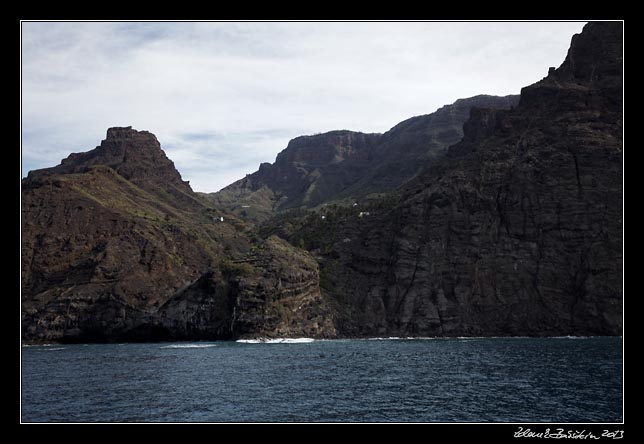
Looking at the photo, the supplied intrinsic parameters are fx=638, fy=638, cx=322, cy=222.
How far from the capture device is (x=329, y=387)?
266ft

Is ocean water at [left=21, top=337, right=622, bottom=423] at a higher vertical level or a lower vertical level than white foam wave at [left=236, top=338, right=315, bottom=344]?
higher

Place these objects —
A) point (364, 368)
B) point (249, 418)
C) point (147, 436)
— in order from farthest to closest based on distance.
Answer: point (364, 368) → point (249, 418) → point (147, 436)

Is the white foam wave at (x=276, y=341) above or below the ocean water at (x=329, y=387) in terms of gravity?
below

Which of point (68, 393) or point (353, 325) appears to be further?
point (353, 325)

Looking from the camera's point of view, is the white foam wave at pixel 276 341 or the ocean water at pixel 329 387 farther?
the white foam wave at pixel 276 341

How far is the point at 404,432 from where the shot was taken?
136 feet

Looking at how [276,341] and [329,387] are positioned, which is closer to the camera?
[329,387]

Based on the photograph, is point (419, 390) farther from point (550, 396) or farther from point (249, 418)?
point (249, 418)

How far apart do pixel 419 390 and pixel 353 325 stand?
Result: 119748 millimetres

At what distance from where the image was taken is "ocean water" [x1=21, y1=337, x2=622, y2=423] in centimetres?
6269

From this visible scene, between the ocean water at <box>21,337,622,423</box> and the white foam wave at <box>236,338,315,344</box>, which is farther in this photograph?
the white foam wave at <box>236,338,315,344</box>

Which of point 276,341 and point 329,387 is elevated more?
point 329,387

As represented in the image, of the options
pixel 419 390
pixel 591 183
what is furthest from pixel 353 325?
pixel 419 390

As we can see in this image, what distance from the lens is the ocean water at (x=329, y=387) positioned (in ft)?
206
